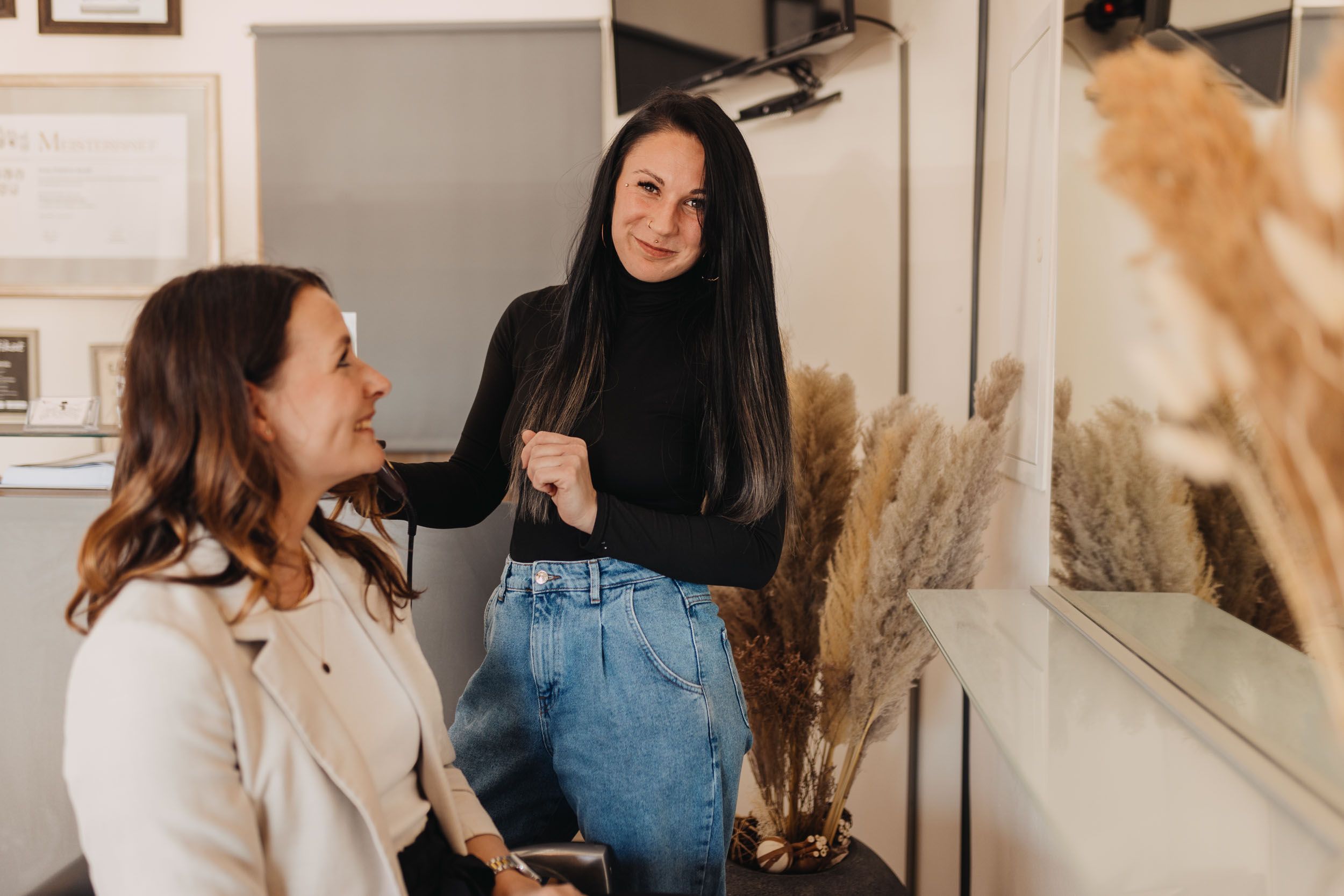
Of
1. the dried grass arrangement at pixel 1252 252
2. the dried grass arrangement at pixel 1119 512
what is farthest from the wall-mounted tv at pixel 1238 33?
the dried grass arrangement at pixel 1119 512

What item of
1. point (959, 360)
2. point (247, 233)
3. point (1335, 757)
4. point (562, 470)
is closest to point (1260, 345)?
point (1335, 757)

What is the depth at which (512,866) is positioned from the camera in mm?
1211

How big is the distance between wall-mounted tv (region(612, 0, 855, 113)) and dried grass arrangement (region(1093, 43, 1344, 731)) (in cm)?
193

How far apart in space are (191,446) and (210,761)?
33cm

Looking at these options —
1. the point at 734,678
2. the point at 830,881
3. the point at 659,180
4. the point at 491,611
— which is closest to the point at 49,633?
the point at 491,611

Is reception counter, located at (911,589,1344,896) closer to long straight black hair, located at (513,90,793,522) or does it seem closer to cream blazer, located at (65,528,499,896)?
→ long straight black hair, located at (513,90,793,522)

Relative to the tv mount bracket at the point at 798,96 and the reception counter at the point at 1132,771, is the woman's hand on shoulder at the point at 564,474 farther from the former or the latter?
the tv mount bracket at the point at 798,96

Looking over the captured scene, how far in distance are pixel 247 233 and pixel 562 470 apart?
192 cm

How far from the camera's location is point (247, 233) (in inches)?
107

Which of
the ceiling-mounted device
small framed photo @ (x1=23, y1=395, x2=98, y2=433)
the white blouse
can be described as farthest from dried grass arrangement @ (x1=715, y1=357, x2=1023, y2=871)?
small framed photo @ (x1=23, y1=395, x2=98, y2=433)

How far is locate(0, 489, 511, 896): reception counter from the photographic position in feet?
6.46

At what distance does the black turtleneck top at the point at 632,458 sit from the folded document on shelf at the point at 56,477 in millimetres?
912

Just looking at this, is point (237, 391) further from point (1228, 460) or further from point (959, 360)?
point (959, 360)

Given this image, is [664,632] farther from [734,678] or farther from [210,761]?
[210,761]
